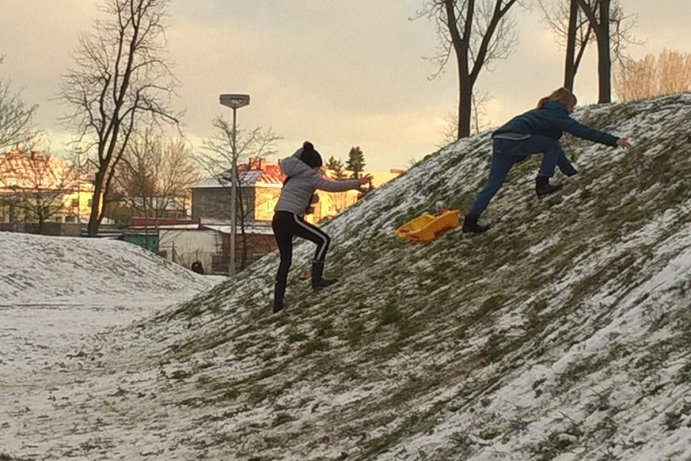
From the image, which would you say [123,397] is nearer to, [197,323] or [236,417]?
[236,417]

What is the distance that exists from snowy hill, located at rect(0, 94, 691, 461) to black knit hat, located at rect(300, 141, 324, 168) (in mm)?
1568

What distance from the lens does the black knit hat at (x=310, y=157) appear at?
9.88 metres

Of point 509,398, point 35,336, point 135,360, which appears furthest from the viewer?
point 35,336

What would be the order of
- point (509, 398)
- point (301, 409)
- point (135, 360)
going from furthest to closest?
point (135, 360) → point (301, 409) → point (509, 398)

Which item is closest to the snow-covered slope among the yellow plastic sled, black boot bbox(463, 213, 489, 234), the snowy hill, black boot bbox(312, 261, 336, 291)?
the snowy hill

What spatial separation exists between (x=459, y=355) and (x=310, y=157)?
14.2 ft

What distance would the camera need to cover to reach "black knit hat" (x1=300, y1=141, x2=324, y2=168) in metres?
9.88

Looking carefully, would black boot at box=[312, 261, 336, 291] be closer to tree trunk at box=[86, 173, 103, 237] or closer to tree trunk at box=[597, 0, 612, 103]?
tree trunk at box=[597, 0, 612, 103]

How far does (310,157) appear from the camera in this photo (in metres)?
9.88

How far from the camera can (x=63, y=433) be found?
22.2 feet

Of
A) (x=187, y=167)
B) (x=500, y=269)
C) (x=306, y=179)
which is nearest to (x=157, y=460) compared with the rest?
(x=500, y=269)

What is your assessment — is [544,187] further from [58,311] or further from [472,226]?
[58,311]

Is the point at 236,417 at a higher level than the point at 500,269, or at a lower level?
lower

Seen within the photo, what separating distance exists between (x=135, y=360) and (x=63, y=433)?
13.0 feet
